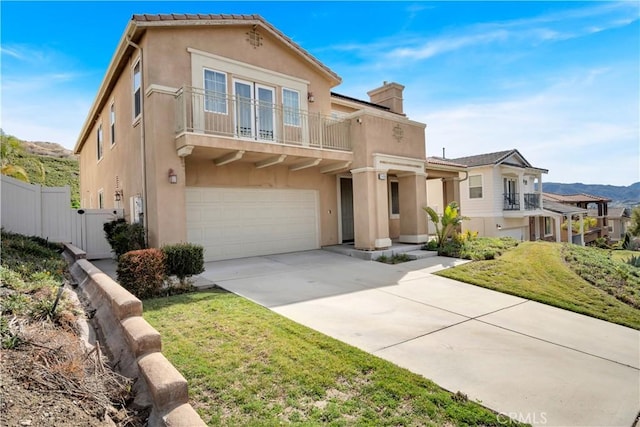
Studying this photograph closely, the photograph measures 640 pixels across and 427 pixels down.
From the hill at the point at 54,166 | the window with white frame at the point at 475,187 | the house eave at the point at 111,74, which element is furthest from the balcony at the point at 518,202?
the hill at the point at 54,166

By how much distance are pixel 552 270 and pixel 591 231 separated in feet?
119

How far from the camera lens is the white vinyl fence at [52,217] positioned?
9869mm

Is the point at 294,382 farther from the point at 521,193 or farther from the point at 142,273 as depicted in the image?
the point at 521,193

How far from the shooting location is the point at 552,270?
9.70m

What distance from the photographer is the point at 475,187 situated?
25.0 metres

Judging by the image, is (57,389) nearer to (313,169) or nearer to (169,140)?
(169,140)

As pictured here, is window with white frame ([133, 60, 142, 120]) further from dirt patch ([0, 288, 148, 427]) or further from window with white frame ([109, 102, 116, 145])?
dirt patch ([0, 288, 148, 427])

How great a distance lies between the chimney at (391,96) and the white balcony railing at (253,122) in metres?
6.41

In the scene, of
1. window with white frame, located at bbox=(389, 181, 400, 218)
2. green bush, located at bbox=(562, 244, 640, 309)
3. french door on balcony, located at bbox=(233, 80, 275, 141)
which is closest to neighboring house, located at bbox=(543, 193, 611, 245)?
window with white frame, located at bbox=(389, 181, 400, 218)

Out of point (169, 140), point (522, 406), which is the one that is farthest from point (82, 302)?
point (522, 406)

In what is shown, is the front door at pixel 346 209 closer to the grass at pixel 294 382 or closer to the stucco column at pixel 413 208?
the stucco column at pixel 413 208

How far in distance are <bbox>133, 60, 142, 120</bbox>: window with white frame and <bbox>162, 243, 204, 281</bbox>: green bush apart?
5.16 m

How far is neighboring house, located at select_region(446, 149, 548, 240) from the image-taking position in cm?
2383

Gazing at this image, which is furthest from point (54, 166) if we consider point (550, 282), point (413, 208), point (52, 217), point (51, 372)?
point (550, 282)
